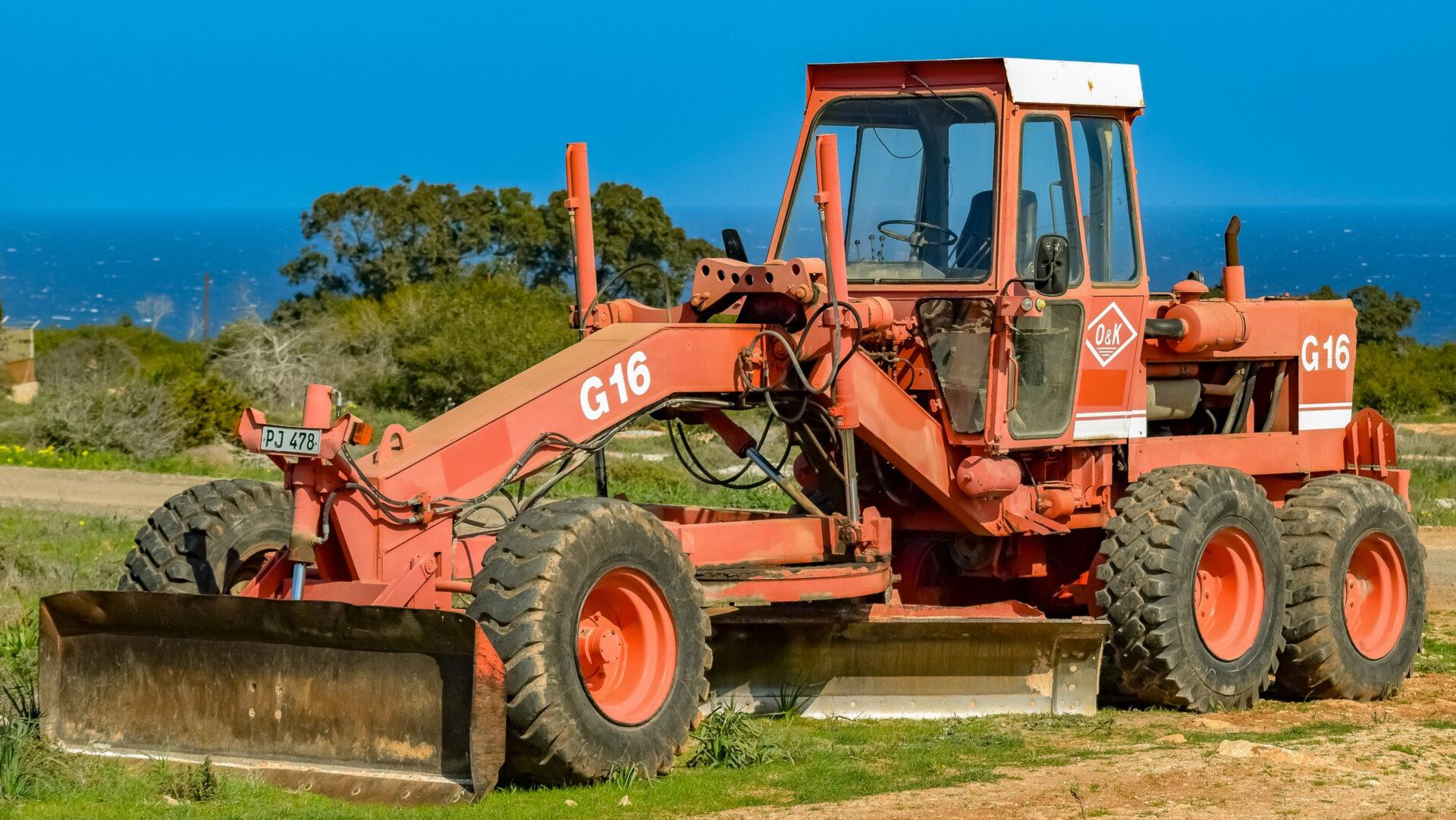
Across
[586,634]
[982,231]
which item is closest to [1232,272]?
[982,231]

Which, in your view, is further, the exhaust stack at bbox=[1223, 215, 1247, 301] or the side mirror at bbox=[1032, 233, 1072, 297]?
the exhaust stack at bbox=[1223, 215, 1247, 301]

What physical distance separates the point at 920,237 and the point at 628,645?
3387 millimetres

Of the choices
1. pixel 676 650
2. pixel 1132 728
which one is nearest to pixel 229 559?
pixel 676 650

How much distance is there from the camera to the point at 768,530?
9.55 meters

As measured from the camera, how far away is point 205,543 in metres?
9.52

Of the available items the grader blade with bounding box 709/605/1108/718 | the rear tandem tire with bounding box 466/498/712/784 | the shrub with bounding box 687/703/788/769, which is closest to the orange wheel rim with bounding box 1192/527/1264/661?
the grader blade with bounding box 709/605/1108/718

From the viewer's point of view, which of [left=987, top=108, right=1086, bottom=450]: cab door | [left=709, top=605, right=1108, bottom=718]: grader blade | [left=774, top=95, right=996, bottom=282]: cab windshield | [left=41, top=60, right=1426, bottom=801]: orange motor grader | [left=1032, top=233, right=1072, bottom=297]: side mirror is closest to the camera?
[left=41, top=60, right=1426, bottom=801]: orange motor grader

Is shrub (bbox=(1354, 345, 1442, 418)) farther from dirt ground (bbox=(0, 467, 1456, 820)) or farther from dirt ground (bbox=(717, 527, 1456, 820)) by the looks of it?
dirt ground (bbox=(717, 527, 1456, 820))

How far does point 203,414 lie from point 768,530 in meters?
19.4

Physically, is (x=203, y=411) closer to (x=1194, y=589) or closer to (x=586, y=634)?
(x=1194, y=589)

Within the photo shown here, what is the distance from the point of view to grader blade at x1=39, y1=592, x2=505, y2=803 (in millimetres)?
Result: 7582

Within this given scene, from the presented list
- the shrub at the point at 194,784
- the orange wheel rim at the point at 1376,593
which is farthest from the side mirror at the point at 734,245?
the shrub at the point at 194,784

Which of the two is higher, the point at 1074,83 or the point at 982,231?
the point at 1074,83

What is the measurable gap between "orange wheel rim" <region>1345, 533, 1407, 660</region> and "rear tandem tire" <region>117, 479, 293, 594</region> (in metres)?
6.21
